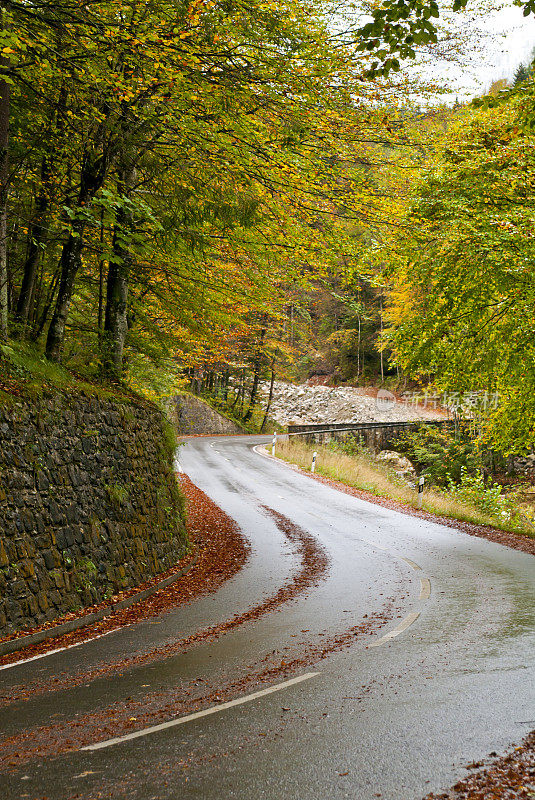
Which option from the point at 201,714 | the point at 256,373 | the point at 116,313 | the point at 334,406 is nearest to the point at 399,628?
the point at 201,714

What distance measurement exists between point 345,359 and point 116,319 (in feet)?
187

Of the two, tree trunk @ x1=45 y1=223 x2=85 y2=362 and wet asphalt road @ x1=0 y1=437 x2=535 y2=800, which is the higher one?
tree trunk @ x1=45 y1=223 x2=85 y2=362

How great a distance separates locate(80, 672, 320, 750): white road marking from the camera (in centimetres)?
436

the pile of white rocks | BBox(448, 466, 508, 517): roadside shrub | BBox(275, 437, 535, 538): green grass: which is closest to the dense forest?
BBox(275, 437, 535, 538): green grass

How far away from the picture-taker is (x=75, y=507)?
870cm

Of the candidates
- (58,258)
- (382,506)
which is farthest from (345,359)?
(58,258)

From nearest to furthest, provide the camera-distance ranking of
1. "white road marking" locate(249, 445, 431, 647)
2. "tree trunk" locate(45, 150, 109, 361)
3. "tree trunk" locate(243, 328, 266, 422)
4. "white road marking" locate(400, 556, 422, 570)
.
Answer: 1. "white road marking" locate(249, 445, 431, 647)
2. "tree trunk" locate(45, 150, 109, 361)
3. "white road marking" locate(400, 556, 422, 570)
4. "tree trunk" locate(243, 328, 266, 422)

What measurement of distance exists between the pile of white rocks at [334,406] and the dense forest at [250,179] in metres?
37.7

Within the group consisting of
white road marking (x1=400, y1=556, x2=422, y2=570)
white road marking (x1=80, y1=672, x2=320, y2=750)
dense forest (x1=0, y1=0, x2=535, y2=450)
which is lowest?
white road marking (x1=400, y1=556, x2=422, y2=570)

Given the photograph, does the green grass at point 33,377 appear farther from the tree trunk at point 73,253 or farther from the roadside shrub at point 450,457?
the roadside shrub at point 450,457

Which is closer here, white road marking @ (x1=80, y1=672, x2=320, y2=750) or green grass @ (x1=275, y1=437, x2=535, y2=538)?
white road marking @ (x1=80, y1=672, x2=320, y2=750)

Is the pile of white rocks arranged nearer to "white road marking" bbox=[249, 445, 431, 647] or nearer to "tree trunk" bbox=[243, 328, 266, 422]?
"tree trunk" bbox=[243, 328, 266, 422]

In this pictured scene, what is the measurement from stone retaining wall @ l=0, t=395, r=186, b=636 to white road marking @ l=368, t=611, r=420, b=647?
13.6ft

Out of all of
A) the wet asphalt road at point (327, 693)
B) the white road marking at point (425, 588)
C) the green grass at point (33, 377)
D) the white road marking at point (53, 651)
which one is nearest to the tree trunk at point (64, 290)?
the green grass at point (33, 377)
